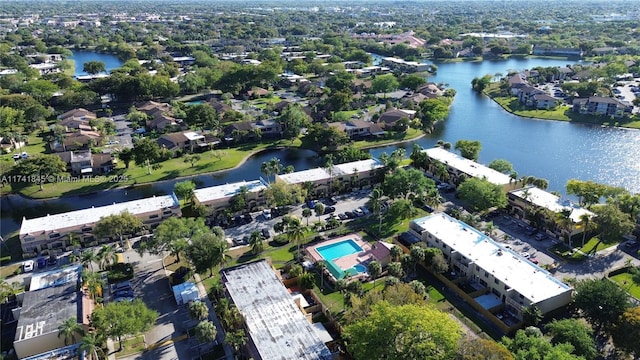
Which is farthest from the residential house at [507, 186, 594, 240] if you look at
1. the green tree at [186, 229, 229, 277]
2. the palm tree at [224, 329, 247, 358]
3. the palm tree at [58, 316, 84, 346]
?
the palm tree at [58, 316, 84, 346]

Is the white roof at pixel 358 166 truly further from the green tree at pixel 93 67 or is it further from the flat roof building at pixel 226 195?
the green tree at pixel 93 67

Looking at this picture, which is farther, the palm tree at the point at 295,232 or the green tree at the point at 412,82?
the green tree at the point at 412,82

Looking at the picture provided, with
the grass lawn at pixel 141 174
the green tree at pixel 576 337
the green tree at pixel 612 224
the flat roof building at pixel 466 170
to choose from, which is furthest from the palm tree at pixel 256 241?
the green tree at pixel 612 224

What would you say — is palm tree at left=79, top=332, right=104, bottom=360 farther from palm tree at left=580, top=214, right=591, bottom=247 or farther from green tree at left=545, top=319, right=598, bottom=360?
palm tree at left=580, top=214, right=591, bottom=247

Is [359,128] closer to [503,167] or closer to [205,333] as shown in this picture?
[503,167]

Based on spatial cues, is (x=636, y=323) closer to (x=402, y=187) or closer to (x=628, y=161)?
(x=402, y=187)
